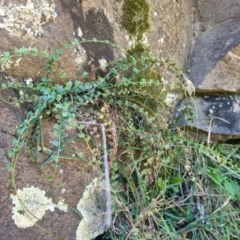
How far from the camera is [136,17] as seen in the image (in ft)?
3.69

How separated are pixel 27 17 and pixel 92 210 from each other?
49 cm

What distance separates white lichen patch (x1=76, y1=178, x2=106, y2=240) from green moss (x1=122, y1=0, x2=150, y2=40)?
18.2 inches

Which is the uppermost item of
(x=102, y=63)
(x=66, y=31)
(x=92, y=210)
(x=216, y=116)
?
(x=66, y=31)

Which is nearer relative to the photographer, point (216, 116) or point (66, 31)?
point (66, 31)

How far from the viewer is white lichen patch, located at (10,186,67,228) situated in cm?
80

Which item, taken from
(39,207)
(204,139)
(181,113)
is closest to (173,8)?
(181,113)

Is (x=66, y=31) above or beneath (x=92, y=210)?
above

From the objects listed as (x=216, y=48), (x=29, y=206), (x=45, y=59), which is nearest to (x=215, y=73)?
(x=216, y=48)

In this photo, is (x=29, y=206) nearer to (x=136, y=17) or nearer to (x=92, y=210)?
(x=92, y=210)

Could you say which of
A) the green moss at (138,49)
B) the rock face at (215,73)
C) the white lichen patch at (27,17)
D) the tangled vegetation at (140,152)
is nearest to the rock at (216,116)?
the rock face at (215,73)

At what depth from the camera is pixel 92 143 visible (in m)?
0.94

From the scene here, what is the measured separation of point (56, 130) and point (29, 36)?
0.23m

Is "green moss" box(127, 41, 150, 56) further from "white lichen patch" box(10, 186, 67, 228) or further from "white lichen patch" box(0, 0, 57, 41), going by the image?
"white lichen patch" box(10, 186, 67, 228)

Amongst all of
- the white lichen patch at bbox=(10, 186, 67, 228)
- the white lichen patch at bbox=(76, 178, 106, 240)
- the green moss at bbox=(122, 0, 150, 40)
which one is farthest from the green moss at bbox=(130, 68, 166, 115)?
the white lichen patch at bbox=(10, 186, 67, 228)
